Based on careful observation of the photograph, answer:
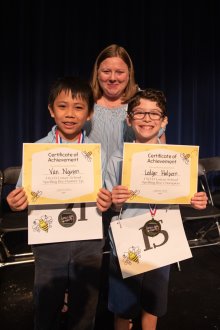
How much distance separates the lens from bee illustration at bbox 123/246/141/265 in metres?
1.34

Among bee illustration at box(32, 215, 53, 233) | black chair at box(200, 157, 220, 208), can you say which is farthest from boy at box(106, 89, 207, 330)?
black chair at box(200, 157, 220, 208)

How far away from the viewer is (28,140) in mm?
3576

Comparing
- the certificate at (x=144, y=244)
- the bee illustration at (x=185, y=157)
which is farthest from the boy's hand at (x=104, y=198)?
the bee illustration at (x=185, y=157)

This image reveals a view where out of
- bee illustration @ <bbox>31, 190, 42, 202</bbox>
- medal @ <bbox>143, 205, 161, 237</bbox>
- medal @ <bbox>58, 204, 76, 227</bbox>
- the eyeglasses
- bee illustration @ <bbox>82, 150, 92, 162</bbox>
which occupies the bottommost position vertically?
medal @ <bbox>143, 205, 161, 237</bbox>

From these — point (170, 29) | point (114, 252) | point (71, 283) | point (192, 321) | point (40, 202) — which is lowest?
point (192, 321)

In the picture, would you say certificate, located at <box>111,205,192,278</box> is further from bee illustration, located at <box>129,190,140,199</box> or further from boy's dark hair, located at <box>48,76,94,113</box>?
boy's dark hair, located at <box>48,76,94,113</box>

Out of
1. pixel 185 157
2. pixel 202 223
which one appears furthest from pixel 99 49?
pixel 185 157

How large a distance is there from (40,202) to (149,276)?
0.64m

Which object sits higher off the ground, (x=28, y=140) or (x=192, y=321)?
(x=28, y=140)

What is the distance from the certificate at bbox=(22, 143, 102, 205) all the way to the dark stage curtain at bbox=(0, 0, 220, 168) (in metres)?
2.42

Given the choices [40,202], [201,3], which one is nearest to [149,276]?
[40,202]

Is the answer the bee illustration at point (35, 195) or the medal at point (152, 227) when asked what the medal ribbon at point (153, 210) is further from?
the bee illustration at point (35, 195)

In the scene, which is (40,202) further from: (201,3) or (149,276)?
(201,3)

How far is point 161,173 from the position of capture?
50.8 inches
